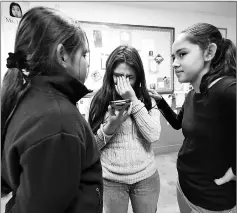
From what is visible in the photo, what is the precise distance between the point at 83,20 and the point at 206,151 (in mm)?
1115

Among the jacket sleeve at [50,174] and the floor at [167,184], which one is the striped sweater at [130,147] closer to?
the jacket sleeve at [50,174]

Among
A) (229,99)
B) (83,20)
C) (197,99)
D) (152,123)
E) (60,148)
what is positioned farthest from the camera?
(83,20)

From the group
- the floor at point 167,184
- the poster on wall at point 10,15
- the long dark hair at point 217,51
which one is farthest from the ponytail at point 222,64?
the floor at point 167,184

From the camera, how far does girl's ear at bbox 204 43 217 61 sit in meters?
0.56

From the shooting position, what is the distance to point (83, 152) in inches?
15.5

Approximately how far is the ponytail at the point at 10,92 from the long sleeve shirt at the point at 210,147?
0.44m

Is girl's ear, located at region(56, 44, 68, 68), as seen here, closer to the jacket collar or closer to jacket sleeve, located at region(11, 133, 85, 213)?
the jacket collar

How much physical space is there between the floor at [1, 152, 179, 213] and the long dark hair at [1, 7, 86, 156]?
1137 mm

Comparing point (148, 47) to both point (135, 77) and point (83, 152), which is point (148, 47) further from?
point (83, 152)

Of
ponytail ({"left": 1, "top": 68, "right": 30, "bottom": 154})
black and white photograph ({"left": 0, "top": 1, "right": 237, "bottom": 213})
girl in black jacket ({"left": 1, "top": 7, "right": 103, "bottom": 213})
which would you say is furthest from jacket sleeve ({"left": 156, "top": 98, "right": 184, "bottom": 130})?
ponytail ({"left": 1, "top": 68, "right": 30, "bottom": 154})

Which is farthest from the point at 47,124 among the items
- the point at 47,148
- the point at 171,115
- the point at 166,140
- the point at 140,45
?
the point at 166,140

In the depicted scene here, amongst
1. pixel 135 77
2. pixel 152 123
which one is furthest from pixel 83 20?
pixel 152 123

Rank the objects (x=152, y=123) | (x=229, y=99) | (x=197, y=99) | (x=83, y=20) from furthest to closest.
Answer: (x=83, y=20) → (x=152, y=123) → (x=197, y=99) → (x=229, y=99)

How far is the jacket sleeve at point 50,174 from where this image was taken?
351 millimetres
